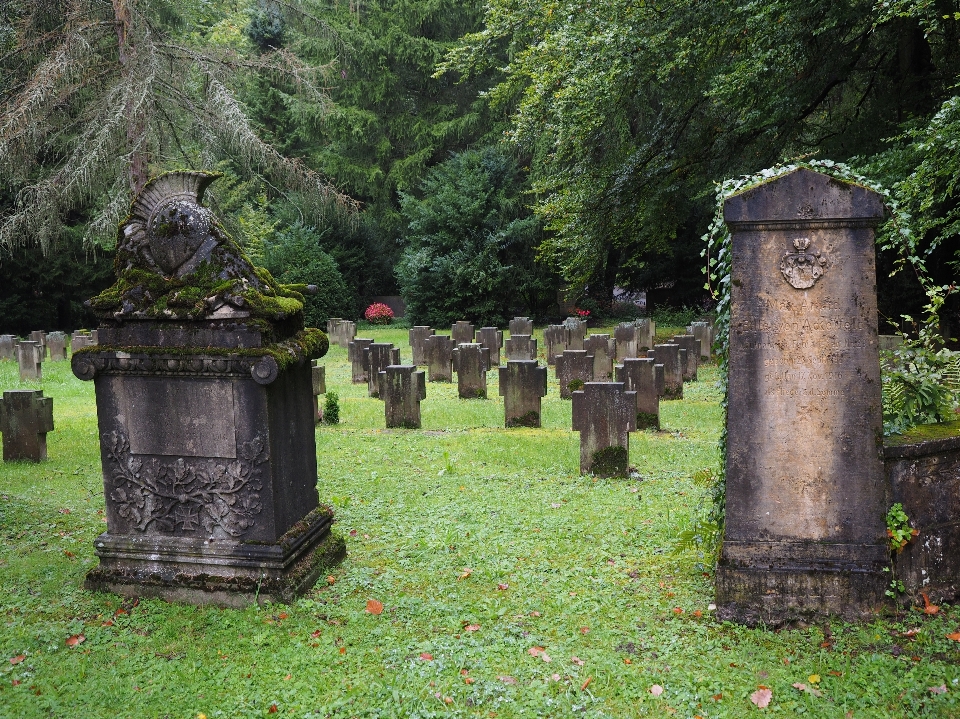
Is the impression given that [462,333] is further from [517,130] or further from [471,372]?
[471,372]

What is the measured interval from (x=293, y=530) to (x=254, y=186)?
30.6m

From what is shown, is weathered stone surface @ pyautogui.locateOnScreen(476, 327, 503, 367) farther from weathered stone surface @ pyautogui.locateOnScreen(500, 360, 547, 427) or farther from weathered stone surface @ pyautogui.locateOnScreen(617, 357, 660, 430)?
weathered stone surface @ pyautogui.locateOnScreen(617, 357, 660, 430)

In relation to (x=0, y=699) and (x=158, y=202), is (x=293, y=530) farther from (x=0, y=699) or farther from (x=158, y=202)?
(x=158, y=202)

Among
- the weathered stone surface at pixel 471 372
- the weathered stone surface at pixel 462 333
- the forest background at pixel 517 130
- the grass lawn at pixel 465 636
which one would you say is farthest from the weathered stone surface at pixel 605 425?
the weathered stone surface at pixel 462 333

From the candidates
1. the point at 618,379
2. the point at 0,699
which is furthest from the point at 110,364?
the point at 618,379

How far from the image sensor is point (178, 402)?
5.09 m

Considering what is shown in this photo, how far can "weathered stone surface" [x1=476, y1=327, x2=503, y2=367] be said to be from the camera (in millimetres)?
18219

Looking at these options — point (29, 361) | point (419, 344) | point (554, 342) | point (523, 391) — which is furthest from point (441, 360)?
point (29, 361)

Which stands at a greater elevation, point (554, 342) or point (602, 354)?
point (554, 342)

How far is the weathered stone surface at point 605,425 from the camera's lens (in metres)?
8.09

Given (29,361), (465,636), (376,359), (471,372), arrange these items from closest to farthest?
(465,636), (471,372), (376,359), (29,361)

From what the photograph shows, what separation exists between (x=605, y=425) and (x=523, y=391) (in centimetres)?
269

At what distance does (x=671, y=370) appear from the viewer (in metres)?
13.2

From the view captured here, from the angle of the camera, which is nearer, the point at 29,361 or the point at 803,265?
the point at 803,265
